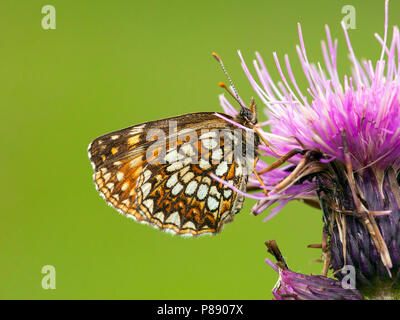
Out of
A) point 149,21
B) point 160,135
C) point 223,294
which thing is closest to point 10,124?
point 149,21

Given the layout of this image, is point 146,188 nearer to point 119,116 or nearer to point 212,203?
point 212,203

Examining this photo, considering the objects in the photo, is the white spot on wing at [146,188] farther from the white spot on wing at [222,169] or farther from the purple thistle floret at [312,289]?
the purple thistle floret at [312,289]

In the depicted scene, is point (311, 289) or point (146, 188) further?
point (146, 188)

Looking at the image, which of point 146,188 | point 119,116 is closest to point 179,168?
point 146,188

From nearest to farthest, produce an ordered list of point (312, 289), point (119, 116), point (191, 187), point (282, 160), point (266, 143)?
1. point (312, 289)
2. point (282, 160)
3. point (266, 143)
4. point (191, 187)
5. point (119, 116)

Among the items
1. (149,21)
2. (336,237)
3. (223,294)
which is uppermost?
(149,21)

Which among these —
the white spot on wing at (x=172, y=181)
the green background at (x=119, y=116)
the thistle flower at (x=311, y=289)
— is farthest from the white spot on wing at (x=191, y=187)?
the green background at (x=119, y=116)

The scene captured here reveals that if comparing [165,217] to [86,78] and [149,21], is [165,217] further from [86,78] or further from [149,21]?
[149,21]

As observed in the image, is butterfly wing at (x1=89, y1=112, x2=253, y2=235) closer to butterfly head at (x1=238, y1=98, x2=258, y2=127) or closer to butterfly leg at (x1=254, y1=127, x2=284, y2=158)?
butterfly head at (x1=238, y1=98, x2=258, y2=127)
